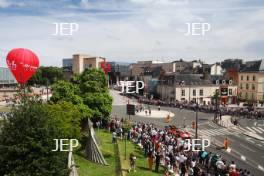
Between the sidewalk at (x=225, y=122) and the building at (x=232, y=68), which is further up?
the building at (x=232, y=68)

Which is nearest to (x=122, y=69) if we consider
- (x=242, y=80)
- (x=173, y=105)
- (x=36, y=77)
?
(x=36, y=77)

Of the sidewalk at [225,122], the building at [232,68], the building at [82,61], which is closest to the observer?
the sidewalk at [225,122]

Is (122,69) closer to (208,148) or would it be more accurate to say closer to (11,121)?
(208,148)

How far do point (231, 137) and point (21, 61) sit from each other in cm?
2708

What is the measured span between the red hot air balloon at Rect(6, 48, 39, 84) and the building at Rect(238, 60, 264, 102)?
72.3m

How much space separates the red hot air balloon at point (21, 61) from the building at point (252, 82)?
72.3 m

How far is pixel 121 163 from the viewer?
30.1 meters

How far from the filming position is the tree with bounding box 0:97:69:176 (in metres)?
21.5

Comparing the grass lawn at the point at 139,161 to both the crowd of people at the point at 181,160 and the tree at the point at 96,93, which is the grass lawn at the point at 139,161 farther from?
the tree at the point at 96,93

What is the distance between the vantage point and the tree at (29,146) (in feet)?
70.7

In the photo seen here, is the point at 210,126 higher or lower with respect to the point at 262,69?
lower

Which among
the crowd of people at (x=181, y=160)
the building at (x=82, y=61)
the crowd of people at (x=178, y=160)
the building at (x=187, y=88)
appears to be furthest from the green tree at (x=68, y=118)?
the building at (x=82, y=61)

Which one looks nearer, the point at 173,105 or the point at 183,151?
the point at 183,151

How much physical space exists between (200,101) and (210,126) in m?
39.3
